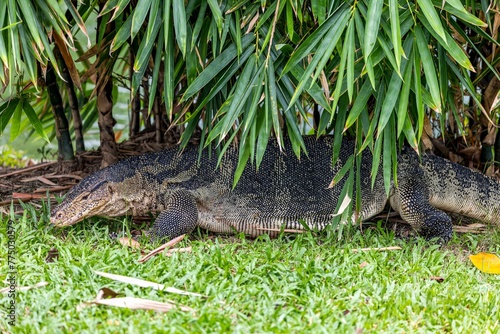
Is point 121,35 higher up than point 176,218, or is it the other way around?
point 121,35

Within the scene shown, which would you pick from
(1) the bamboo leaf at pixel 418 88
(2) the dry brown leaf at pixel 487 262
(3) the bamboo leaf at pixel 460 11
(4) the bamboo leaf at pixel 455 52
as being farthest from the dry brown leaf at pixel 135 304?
(3) the bamboo leaf at pixel 460 11

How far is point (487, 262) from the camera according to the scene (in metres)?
4.15

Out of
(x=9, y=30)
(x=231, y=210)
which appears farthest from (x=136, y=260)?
(x=9, y=30)

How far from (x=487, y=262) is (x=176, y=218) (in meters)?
1.90

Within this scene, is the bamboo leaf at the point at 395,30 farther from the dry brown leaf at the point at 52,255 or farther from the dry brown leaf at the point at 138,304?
the dry brown leaf at the point at 52,255

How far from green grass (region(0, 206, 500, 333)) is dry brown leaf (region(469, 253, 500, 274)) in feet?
0.15

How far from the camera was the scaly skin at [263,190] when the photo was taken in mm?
4883

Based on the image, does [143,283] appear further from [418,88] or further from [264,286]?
[418,88]

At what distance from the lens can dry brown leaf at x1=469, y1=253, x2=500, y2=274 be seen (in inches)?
160

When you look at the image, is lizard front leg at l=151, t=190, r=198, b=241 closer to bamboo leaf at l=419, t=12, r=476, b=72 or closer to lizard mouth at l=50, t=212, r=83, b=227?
lizard mouth at l=50, t=212, r=83, b=227

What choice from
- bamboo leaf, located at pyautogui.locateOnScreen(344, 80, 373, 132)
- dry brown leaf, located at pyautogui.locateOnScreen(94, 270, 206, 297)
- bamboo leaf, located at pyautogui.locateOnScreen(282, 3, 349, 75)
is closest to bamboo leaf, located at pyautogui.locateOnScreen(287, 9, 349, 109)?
bamboo leaf, located at pyautogui.locateOnScreen(282, 3, 349, 75)

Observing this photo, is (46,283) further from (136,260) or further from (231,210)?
(231,210)

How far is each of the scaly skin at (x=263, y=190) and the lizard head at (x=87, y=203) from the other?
1cm

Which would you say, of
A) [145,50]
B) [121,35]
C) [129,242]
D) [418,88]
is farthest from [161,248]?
[418,88]
